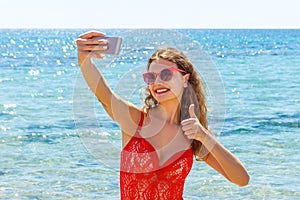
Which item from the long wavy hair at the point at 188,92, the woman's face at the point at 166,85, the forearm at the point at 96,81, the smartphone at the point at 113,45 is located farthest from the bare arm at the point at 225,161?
the forearm at the point at 96,81

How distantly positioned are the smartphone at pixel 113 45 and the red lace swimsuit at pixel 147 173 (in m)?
0.57

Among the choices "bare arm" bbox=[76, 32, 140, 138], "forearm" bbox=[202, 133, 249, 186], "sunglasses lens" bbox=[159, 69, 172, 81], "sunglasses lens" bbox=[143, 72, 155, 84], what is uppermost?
"sunglasses lens" bbox=[159, 69, 172, 81]

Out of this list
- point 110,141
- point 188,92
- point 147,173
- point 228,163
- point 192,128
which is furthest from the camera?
point 110,141

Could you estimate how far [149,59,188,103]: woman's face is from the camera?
3076mm

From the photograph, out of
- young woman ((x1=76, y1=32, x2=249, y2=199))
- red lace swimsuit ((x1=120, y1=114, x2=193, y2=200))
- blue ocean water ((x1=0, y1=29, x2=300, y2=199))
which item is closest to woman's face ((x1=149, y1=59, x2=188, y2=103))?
young woman ((x1=76, y1=32, x2=249, y2=199))

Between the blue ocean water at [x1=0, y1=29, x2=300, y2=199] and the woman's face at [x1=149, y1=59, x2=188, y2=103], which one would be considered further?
the blue ocean water at [x1=0, y1=29, x2=300, y2=199]

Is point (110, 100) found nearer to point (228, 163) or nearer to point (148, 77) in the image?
point (148, 77)

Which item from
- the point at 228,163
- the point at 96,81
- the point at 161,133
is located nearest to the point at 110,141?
the point at 161,133

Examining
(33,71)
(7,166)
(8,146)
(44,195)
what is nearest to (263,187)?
(44,195)

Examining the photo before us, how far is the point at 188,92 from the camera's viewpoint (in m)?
3.27

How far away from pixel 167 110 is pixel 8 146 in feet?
25.1

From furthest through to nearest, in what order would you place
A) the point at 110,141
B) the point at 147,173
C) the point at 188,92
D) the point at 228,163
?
1. the point at 110,141
2. the point at 188,92
3. the point at 147,173
4. the point at 228,163

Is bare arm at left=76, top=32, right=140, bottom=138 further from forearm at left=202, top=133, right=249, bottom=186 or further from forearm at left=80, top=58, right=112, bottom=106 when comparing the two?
forearm at left=202, top=133, right=249, bottom=186

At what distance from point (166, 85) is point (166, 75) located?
0.17ft
